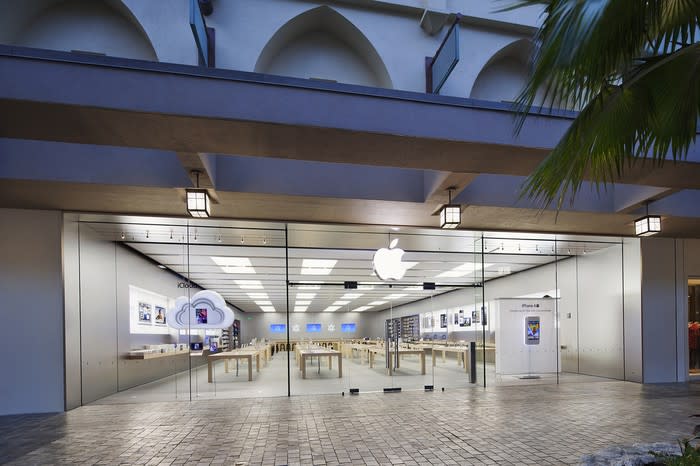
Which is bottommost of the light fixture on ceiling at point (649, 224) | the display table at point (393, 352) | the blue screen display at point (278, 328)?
the display table at point (393, 352)

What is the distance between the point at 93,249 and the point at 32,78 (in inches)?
218

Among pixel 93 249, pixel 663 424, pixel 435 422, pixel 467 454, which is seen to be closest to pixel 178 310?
pixel 93 249

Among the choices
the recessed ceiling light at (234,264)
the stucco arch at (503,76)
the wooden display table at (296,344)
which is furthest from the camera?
the wooden display table at (296,344)

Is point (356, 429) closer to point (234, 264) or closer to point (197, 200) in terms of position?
point (197, 200)

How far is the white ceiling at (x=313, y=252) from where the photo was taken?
8336 mm


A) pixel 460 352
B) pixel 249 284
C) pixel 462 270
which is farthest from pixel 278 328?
pixel 462 270

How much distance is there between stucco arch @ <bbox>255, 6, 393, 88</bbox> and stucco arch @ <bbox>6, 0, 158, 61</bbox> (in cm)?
202

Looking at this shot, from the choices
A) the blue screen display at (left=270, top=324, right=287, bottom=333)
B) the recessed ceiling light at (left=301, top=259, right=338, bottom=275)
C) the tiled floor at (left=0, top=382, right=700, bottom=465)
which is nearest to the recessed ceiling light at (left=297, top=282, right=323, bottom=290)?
the recessed ceiling light at (left=301, top=259, right=338, bottom=275)

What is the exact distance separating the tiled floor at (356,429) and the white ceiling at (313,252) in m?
2.57

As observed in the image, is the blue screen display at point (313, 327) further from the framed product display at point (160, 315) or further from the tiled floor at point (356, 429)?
the framed product display at point (160, 315)

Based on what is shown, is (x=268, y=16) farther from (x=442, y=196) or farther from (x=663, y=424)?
(x=663, y=424)

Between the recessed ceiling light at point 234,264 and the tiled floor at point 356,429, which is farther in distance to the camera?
the recessed ceiling light at point 234,264

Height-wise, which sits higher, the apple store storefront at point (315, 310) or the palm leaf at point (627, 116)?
the palm leaf at point (627, 116)

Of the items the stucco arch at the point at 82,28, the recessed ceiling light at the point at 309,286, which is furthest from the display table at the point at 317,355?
the stucco arch at the point at 82,28
